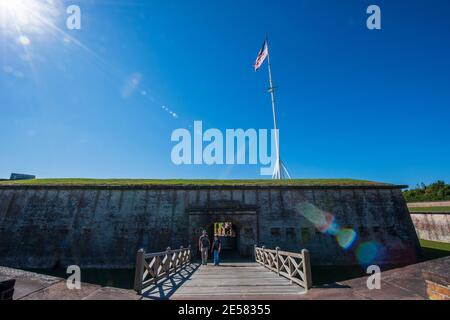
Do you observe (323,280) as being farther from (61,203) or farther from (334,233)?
(61,203)

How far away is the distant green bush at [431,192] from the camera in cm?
3413

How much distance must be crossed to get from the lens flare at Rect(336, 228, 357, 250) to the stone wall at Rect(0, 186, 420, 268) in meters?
0.24

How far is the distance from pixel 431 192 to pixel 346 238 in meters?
35.6

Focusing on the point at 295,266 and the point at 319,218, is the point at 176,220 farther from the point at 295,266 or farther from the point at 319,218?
the point at 295,266

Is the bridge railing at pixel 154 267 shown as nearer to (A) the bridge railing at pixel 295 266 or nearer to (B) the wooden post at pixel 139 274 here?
(B) the wooden post at pixel 139 274

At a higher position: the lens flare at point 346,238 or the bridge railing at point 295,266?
the lens flare at point 346,238

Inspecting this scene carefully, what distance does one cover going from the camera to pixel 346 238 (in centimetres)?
1608

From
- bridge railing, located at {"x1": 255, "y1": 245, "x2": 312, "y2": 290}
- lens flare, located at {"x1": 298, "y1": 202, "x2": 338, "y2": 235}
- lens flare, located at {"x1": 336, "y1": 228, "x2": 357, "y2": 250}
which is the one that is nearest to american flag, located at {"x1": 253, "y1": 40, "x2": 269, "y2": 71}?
lens flare, located at {"x1": 298, "y1": 202, "x2": 338, "y2": 235}

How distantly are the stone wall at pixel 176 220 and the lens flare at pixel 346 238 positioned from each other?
24cm

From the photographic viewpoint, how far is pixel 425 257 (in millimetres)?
15812

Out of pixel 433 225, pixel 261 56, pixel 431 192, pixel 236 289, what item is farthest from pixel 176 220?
pixel 431 192

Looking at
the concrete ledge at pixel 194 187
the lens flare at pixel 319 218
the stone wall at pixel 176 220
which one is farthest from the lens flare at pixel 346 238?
the concrete ledge at pixel 194 187
